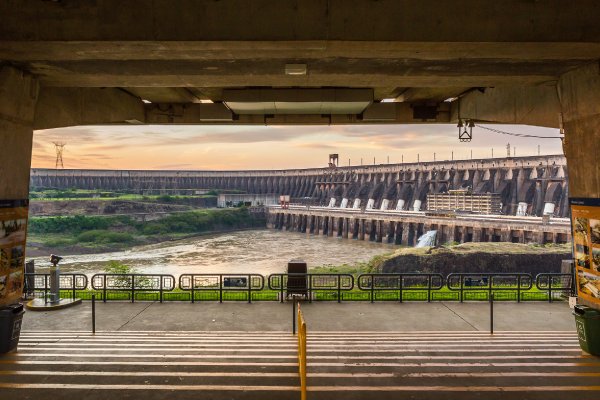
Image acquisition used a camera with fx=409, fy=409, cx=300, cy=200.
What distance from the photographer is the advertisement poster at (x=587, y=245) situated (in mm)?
8500

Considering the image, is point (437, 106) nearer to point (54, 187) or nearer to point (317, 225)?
point (317, 225)

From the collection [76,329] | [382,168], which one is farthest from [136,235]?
[76,329]

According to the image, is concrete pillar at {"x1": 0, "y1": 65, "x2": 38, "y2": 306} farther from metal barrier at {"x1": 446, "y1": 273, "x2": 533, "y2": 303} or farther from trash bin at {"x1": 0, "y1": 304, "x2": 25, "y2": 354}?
metal barrier at {"x1": 446, "y1": 273, "x2": 533, "y2": 303}

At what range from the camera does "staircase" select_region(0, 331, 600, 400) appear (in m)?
6.67

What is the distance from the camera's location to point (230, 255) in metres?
53.8

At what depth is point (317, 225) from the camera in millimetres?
78250

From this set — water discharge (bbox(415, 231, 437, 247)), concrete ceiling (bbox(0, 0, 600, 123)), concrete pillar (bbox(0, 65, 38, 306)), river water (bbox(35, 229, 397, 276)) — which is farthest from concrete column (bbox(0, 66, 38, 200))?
water discharge (bbox(415, 231, 437, 247))

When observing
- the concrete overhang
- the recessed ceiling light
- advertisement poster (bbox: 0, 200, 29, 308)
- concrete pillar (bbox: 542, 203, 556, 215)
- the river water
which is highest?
the concrete overhang

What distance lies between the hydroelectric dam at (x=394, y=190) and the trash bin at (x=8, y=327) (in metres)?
45.3

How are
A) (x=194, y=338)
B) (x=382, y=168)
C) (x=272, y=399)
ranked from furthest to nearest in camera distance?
(x=382, y=168), (x=194, y=338), (x=272, y=399)

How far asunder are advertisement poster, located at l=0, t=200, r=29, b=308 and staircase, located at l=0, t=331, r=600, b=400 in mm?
1300

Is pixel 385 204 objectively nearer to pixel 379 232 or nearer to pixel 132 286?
pixel 379 232

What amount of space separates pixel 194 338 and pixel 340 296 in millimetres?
5978

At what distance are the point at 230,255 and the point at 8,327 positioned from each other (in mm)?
45458
